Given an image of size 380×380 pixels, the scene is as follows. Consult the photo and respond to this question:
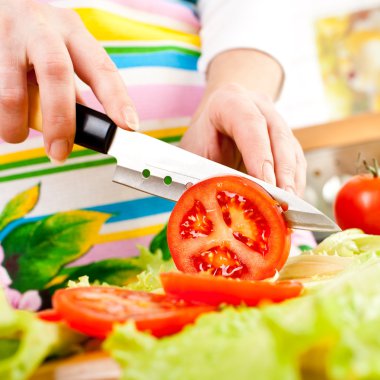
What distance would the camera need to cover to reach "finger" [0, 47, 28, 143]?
0.98 m

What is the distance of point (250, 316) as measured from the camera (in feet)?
2.00

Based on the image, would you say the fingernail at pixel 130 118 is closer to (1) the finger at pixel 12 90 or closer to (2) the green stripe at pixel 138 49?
(1) the finger at pixel 12 90

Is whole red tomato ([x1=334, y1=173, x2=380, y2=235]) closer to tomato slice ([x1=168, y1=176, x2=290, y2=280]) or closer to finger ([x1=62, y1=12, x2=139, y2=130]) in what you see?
tomato slice ([x1=168, y1=176, x2=290, y2=280])

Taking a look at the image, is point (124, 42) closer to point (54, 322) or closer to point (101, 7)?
point (101, 7)

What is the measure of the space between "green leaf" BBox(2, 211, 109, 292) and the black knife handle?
37 cm

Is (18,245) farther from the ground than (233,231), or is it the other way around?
(233,231)

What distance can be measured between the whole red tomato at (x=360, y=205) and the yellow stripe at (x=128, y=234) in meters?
0.40

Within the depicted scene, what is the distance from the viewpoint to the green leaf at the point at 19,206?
4.33 feet

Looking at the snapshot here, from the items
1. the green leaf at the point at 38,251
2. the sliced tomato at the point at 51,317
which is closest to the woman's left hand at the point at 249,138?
the green leaf at the point at 38,251

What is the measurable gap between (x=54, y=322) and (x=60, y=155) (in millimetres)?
389

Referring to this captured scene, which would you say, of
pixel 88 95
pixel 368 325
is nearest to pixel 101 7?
pixel 88 95

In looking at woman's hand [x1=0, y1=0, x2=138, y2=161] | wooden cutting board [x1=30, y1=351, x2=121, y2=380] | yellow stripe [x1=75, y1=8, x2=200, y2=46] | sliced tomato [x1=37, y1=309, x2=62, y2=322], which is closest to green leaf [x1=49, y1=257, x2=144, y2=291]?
woman's hand [x1=0, y1=0, x2=138, y2=161]

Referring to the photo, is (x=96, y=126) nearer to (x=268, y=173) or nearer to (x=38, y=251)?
(x=268, y=173)

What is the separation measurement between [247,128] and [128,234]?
0.41m
